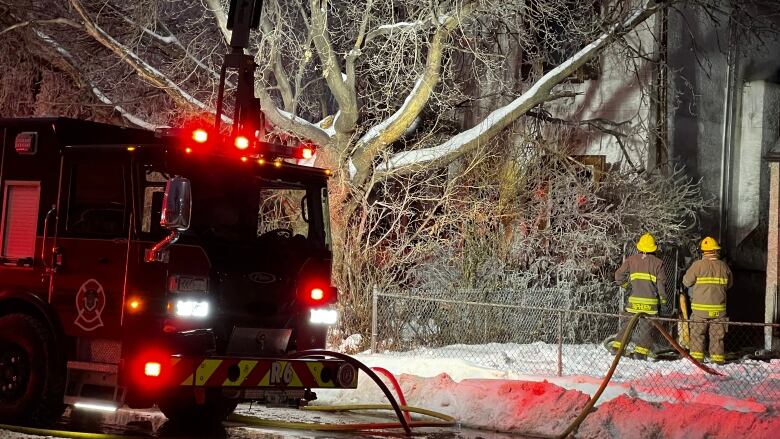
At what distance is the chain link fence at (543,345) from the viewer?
37.6 feet

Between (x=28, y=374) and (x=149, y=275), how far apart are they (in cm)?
151

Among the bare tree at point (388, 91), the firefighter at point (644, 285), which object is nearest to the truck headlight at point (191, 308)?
the bare tree at point (388, 91)

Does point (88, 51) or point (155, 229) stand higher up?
point (88, 51)

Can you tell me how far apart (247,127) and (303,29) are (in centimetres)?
1072

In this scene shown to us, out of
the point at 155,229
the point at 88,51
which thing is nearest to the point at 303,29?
the point at 88,51

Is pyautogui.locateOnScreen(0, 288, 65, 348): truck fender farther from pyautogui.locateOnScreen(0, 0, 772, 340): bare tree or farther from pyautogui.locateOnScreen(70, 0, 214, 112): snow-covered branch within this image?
pyautogui.locateOnScreen(70, 0, 214, 112): snow-covered branch

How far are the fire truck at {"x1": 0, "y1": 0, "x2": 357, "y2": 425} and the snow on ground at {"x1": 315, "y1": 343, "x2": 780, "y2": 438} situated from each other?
7.36 ft

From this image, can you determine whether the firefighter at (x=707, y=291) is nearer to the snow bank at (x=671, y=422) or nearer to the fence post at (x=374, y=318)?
the fence post at (x=374, y=318)

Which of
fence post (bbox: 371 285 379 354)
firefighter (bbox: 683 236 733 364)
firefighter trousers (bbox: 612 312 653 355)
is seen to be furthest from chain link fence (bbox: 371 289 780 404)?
firefighter (bbox: 683 236 733 364)

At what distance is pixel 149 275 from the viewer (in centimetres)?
757

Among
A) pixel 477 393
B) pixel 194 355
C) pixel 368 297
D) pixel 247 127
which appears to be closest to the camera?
pixel 194 355

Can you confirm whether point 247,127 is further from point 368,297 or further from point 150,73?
point 150,73

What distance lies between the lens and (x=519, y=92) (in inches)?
780

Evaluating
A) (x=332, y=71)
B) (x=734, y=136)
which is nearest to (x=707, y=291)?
(x=332, y=71)
